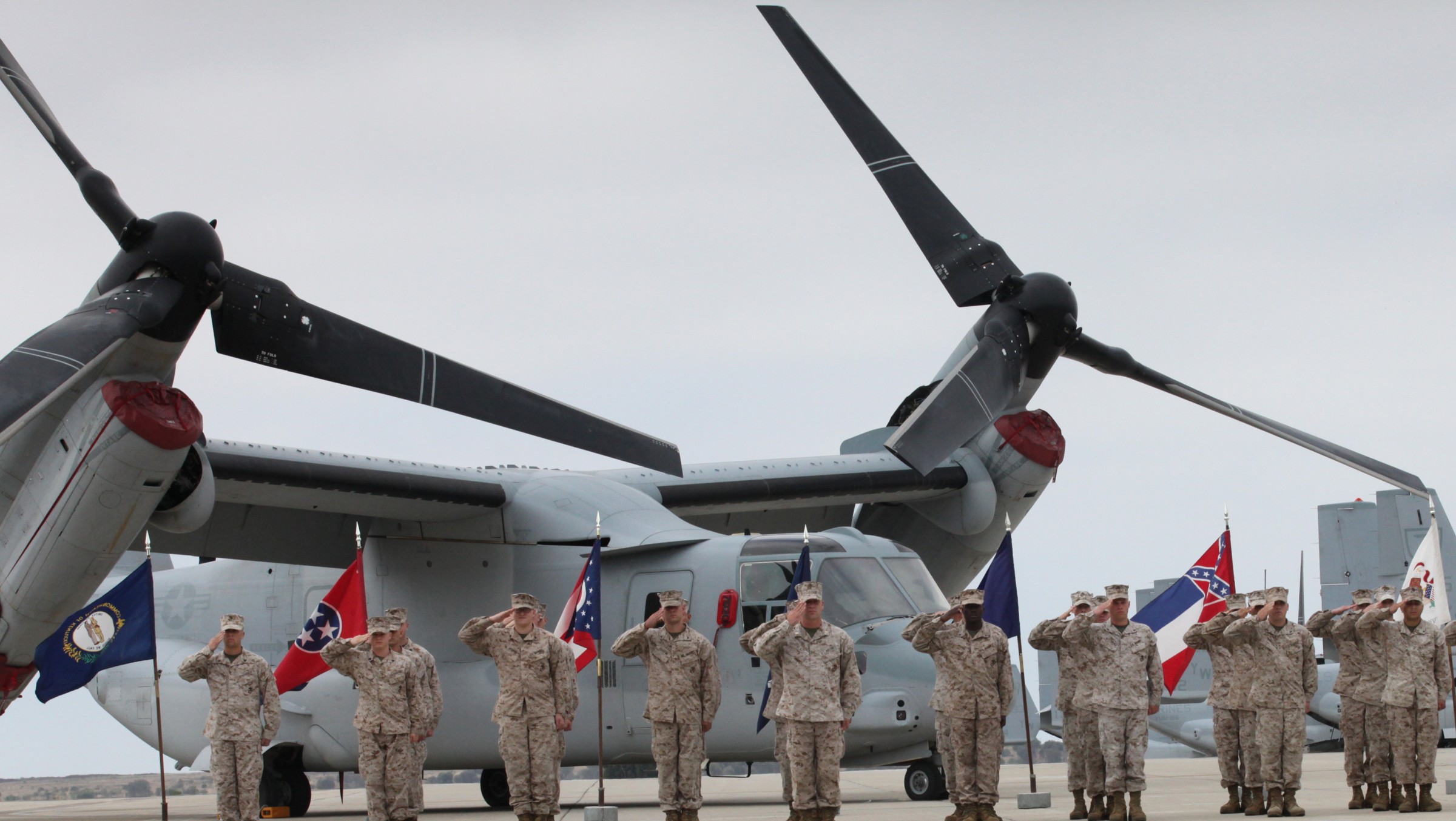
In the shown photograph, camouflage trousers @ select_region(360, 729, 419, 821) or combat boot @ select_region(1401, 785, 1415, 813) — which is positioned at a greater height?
camouflage trousers @ select_region(360, 729, 419, 821)

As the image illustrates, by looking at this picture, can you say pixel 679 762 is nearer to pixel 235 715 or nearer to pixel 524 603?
pixel 524 603

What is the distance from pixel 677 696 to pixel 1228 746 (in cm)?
437

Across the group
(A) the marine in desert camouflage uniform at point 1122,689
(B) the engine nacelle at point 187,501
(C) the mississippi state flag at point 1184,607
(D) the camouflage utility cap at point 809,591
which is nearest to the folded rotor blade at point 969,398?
(C) the mississippi state flag at point 1184,607

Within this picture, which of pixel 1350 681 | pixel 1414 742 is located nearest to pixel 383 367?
pixel 1350 681

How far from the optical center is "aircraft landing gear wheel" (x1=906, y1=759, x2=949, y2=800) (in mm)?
13156

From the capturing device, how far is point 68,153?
37.9ft

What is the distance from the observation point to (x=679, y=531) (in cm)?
1442

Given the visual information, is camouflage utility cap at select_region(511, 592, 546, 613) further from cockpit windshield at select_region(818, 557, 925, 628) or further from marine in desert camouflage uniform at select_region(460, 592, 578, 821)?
cockpit windshield at select_region(818, 557, 925, 628)

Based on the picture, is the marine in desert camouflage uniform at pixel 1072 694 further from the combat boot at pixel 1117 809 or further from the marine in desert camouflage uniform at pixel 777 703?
the marine in desert camouflage uniform at pixel 777 703

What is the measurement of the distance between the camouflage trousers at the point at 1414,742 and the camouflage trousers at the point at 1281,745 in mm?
795

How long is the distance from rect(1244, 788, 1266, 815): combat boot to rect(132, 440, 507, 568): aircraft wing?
7639 millimetres

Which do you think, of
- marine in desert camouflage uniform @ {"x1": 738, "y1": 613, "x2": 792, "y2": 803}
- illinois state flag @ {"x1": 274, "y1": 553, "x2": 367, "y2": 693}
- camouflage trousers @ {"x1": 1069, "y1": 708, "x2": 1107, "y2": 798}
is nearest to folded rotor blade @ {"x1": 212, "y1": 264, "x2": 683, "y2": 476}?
illinois state flag @ {"x1": 274, "y1": 553, "x2": 367, "y2": 693}

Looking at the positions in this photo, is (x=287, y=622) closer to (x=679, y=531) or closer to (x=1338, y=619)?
(x=679, y=531)

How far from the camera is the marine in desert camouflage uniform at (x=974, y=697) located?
32.8ft
